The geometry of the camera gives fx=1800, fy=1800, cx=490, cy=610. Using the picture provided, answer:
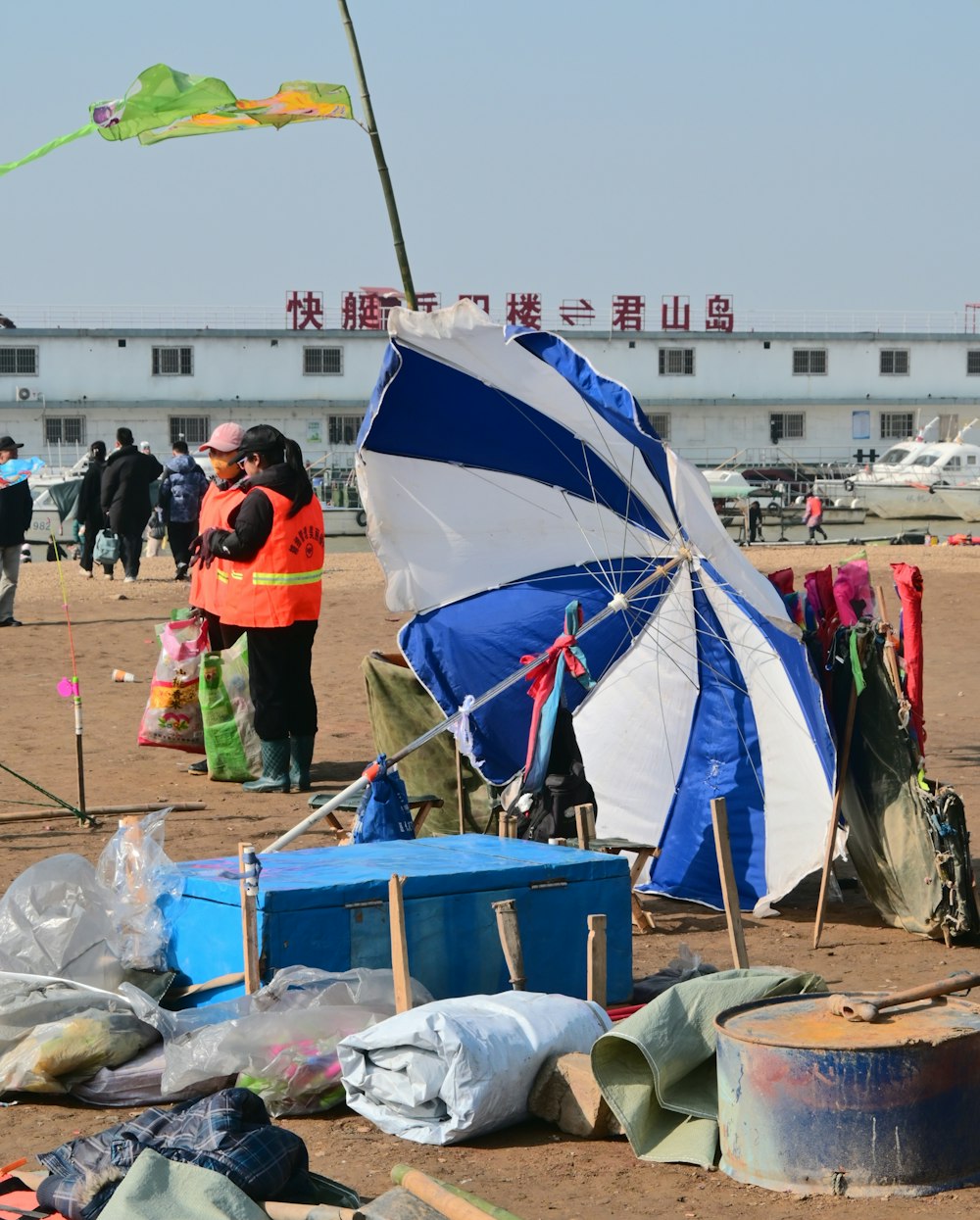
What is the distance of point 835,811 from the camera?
22.5ft

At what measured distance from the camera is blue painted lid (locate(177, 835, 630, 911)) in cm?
540

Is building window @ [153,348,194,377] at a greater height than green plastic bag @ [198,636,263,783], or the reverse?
building window @ [153,348,194,377]

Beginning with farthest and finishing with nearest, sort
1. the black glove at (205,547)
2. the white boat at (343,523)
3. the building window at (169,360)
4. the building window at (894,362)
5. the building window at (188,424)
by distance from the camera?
1. the building window at (894,362)
2. the building window at (188,424)
3. the building window at (169,360)
4. the white boat at (343,523)
5. the black glove at (205,547)

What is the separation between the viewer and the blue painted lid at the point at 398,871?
5402 millimetres

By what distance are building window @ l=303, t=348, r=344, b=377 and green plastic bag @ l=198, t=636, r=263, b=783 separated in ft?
136

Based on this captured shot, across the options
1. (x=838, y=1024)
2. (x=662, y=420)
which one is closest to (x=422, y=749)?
(x=838, y=1024)

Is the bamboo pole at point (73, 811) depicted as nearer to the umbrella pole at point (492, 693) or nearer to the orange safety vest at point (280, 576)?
the orange safety vest at point (280, 576)

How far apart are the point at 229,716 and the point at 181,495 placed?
1082cm

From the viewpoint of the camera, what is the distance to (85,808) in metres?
8.91

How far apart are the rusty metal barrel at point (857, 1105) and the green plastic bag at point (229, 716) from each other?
571 centimetres

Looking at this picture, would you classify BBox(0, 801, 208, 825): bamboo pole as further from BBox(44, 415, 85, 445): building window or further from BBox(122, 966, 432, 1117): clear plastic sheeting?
BBox(44, 415, 85, 445): building window

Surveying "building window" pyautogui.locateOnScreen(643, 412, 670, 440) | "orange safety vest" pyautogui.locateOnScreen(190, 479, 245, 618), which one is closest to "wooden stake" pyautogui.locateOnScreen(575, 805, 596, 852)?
"orange safety vest" pyautogui.locateOnScreen(190, 479, 245, 618)

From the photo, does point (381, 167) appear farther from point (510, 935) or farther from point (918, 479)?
point (918, 479)

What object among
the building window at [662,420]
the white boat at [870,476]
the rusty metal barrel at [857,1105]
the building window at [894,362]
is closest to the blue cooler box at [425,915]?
the rusty metal barrel at [857,1105]
